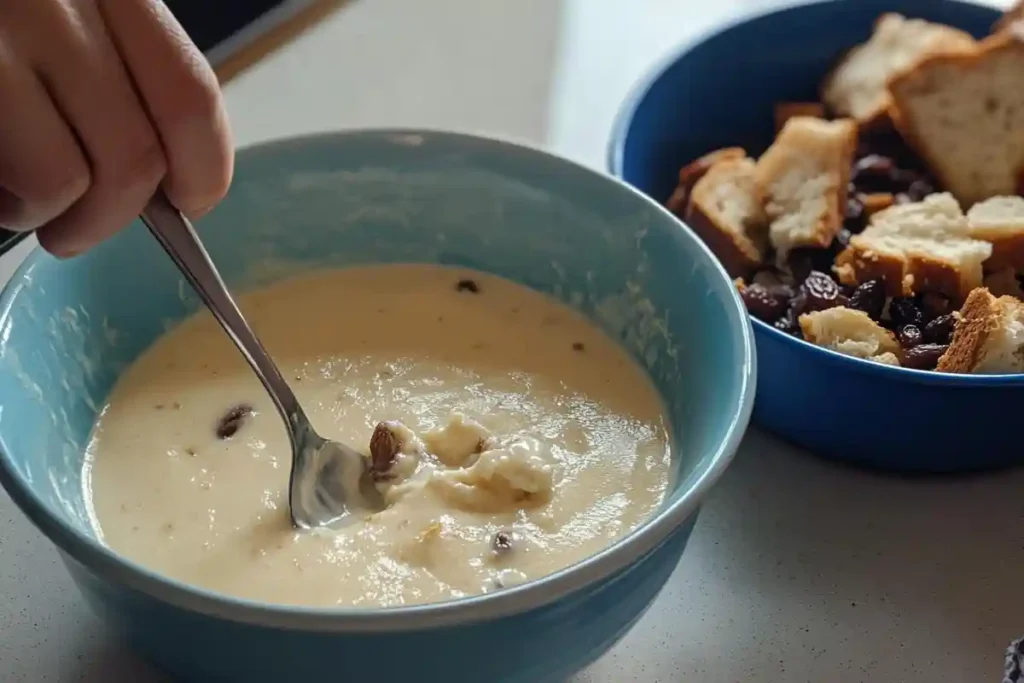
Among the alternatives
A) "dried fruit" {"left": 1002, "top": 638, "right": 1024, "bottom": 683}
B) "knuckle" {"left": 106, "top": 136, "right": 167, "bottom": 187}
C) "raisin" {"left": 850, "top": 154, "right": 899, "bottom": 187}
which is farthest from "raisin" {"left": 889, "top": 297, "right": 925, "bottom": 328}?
"knuckle" {"left": 106, "top": 136, "right": 167, "bottom": 187}

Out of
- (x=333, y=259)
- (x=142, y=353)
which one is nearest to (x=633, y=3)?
(x=333, y=259)

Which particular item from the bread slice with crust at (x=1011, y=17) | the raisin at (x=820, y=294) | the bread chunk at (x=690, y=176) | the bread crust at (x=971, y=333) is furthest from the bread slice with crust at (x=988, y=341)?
the bread slice with crust at (x=1011, y=17)

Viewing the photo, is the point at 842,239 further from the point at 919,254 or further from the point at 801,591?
the point at 801,591

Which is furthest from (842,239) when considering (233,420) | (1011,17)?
(233,420)

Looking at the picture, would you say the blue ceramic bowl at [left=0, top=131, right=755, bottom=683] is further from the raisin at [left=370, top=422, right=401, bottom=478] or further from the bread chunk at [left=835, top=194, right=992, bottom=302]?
the bread chunk at [left=835, top=194, right=992, bottom=302]

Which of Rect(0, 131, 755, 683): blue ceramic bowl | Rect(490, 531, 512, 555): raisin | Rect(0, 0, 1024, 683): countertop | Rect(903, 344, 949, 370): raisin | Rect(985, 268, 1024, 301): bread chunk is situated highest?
Rect(0, 131, 755, 683): blue ceramic bowl

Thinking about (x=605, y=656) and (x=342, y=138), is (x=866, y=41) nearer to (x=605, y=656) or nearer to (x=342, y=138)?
(x=342, y=138)
